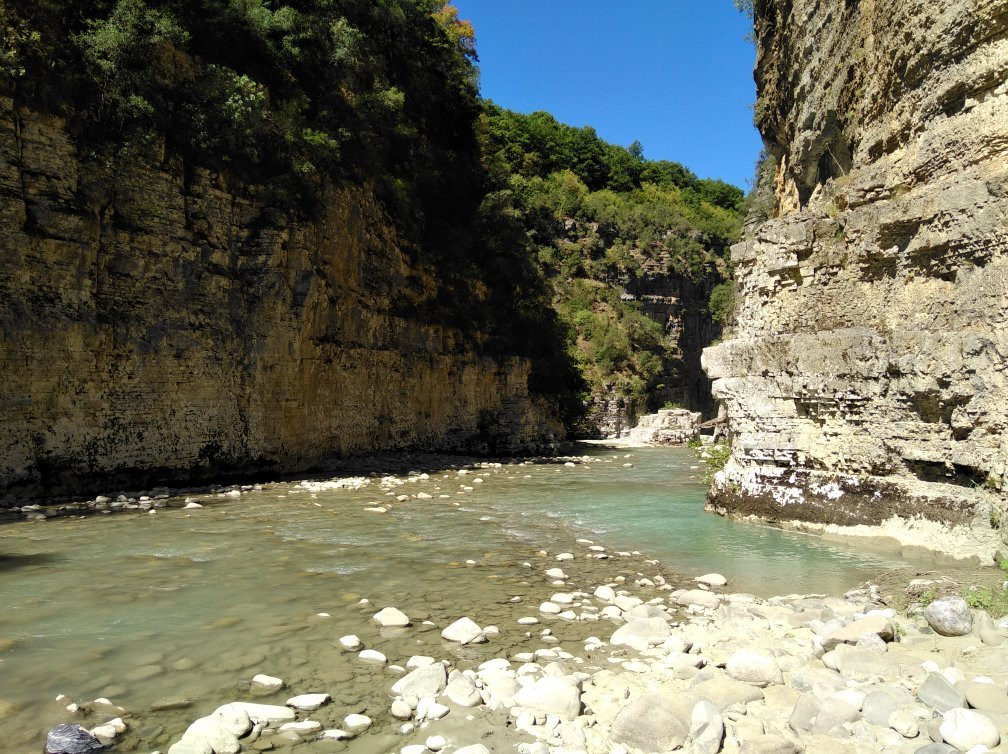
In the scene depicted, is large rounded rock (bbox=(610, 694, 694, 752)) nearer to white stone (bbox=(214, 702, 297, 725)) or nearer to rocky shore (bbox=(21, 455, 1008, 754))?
rocky shore (bbox=(21, 455, 1008, 754))

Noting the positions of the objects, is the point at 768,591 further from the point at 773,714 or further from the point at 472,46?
the point at 472,46

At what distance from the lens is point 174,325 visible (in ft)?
47.5

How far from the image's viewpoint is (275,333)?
54.5 ft

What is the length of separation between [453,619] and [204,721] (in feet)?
7.87

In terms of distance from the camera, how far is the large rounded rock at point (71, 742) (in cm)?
→ 337

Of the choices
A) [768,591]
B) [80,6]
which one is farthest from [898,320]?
[80,6]

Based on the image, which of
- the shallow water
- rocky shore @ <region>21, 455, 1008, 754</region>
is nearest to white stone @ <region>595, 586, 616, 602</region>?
rocky shore @ <region>21, 455, 1008, 754</region>

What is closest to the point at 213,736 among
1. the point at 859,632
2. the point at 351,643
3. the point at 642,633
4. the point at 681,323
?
the point at 351,643

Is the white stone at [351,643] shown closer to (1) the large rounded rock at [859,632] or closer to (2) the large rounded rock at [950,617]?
(1) the large rounded rock at [859,632]

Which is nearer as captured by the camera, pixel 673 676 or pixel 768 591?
pixel 673 676

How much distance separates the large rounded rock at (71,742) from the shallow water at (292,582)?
166 mm

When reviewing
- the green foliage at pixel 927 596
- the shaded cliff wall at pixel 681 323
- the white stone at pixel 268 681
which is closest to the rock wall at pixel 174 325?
the white stone at pixel 268 681

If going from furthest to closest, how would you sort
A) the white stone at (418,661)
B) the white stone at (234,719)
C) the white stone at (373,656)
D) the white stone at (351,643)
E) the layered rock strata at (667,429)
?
the layered rock strata at (667,429)
the white stone at (351,643)
the white stone at (373,656)
the white stone at (418,661)
the white stone at (234,719)

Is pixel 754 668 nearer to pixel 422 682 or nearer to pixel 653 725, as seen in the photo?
pixel 653 725
